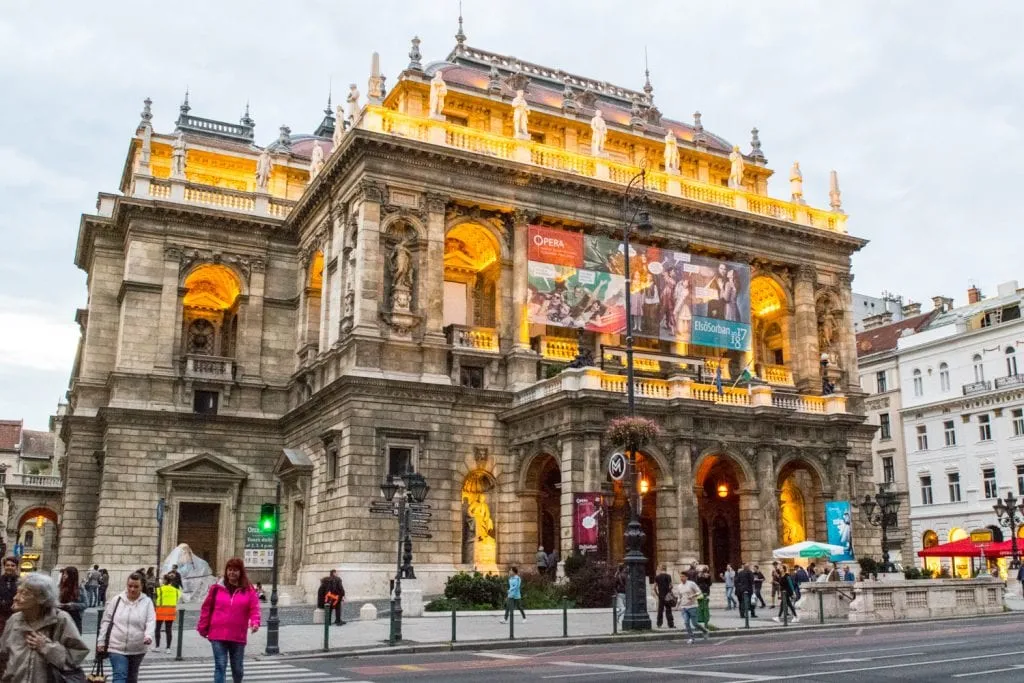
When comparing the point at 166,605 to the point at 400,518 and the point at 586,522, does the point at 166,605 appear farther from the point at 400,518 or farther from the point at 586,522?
the point at 586,522

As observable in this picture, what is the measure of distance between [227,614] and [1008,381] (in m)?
54.4

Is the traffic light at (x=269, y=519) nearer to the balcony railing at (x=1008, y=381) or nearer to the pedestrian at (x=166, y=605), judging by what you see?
the pedestrian at (x=166, y=605)

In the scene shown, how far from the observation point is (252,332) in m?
44.7

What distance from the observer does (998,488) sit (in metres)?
55.1

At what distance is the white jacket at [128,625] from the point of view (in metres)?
10.5

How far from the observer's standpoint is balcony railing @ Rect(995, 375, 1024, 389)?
5517cm

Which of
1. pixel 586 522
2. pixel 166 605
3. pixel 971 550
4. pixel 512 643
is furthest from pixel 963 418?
pixel 166 605

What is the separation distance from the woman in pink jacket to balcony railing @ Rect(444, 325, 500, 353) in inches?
1068

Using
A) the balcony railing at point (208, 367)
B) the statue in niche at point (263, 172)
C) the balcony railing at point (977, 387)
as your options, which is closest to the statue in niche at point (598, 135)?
the statue in niche at point (263, 172)

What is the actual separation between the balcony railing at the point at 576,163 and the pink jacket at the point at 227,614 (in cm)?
2896

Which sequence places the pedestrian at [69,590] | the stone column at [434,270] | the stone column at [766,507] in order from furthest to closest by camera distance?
the stone column at [434,270] < the stone column at [766,507] < the pedestrian at [69,590]

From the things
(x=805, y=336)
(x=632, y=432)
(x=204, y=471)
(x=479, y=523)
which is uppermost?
(x=805, y=336)

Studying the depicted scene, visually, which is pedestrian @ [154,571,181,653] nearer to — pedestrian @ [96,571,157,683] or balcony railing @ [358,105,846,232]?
pedestrian @ [96,571,157,683]

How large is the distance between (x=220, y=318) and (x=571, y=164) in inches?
731
